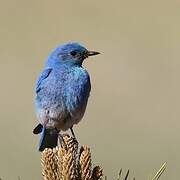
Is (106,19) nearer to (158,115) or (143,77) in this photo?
(143,77)

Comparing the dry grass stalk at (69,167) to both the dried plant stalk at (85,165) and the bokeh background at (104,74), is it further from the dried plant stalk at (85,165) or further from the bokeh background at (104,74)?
the bokeh background at (104,74)

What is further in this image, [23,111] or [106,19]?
[106,19]

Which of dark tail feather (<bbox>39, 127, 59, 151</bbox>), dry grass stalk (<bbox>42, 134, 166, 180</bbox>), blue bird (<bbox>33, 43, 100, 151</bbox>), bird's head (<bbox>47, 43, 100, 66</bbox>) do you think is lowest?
dark tail feather (<bbox>39, 127, 59, 151</bbox>)

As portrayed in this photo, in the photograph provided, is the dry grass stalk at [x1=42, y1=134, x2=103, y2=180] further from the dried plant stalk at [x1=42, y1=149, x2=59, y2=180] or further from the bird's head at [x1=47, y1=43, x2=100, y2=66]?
the bird's head at [x1=47, y1=43, x2=100, y2=66]

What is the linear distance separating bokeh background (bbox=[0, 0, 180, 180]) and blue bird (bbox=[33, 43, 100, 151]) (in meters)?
3.34

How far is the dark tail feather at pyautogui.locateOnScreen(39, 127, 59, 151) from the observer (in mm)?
6305

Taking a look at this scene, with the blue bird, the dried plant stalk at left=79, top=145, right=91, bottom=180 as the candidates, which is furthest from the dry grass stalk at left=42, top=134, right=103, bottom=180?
the blue bird

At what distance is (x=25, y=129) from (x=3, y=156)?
1714mm

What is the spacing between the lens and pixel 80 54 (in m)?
6.55

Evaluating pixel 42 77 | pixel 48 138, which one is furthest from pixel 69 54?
pixel 48 138

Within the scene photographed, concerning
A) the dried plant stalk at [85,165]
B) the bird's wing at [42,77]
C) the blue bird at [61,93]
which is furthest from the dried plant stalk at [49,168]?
the bird's wing at [42,77]

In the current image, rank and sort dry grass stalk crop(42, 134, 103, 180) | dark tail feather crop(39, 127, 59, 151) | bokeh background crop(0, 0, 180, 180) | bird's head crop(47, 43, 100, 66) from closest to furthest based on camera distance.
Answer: dry grass stalk crop(42, 134, 103, 180) → dark tail feather crop(39, 127, 59, 151) → bird's head crop(47, 43, 100, 66) → bokeh background crop(0, 0, 180, 180)

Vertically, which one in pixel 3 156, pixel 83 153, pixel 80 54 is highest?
pixel 80 54

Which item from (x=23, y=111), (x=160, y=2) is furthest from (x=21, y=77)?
(x=160, y=2)
